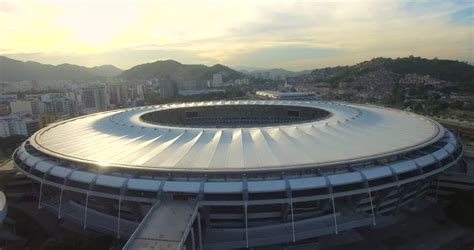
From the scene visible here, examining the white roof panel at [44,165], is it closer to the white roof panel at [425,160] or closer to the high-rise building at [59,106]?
the white roof panel at [425,160]

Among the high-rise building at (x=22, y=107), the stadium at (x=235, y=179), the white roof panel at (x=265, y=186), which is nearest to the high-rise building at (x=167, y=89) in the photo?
the high-rise building at (x=22, y=107)

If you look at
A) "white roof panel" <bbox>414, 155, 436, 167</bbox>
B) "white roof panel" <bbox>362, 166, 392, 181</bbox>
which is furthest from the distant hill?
"white roof panel" <bbox>362, 166, 392, 181</bbox>

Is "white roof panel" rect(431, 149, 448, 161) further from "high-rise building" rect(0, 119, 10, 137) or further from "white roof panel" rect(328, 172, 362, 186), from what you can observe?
"high-rise building" rect(0, 119, 10, 137)

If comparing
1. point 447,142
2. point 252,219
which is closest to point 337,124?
point 447,142

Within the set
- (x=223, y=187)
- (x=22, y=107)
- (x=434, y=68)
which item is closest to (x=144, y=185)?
(x=223, y=187)

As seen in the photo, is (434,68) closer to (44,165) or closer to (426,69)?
(426,69)

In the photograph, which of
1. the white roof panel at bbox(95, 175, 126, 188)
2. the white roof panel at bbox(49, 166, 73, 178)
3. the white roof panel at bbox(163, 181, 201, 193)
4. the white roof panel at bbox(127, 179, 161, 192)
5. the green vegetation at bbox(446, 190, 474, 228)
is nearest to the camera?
the white roof panel at bbox(163, 181, 201, 193)

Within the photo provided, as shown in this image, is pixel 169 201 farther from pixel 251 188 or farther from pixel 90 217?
pixel 90 217
